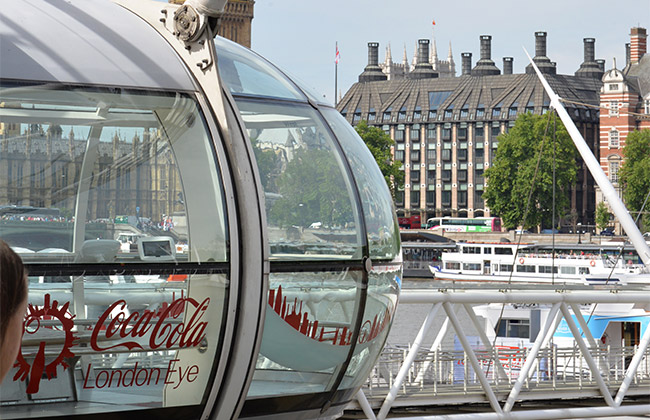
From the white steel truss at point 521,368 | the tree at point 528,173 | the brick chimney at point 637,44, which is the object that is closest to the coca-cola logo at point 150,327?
the white steel truss at point 521,368

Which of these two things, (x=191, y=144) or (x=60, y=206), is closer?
(x=60, y=206)

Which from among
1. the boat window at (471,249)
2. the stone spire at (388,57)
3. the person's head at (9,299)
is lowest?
the boat window at (471,249)

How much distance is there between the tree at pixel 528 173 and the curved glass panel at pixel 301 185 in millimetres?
66182

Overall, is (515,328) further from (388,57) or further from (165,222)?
(388,57)

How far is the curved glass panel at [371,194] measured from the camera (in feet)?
12.2

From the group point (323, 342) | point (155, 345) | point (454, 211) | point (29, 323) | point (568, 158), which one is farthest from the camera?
point (454, 211)

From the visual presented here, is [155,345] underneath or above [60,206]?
underneath

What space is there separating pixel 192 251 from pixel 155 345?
0.32 meters

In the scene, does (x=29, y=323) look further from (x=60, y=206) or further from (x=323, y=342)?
(x=323, y=342)

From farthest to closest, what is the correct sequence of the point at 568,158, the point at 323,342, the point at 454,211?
the point at 454,211 → the point at 568,158 → the point at 323,342

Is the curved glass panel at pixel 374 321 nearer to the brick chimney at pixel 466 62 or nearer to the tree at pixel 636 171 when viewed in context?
the tree at pixel 636 171

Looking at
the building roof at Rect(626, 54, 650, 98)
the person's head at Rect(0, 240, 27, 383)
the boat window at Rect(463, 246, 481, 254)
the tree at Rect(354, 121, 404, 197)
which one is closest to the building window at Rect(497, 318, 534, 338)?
the person's head at Rect(0, 240, 27, 383)

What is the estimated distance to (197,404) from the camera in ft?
11.3

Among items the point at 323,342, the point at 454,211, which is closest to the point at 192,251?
the point at 323,342
